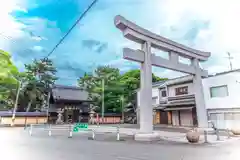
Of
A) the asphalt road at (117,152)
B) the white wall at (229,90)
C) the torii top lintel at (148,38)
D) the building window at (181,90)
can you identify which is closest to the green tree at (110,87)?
the building window at (181,90)

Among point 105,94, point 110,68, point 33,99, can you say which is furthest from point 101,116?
point 33,99

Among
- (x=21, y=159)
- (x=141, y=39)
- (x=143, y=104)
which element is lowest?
(x=21, y=159)

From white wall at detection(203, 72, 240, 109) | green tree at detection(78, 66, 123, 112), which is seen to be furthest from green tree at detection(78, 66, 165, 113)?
white wall at detection(203, 72, 240, 109)

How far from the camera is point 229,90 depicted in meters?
17.7

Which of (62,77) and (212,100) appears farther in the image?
(62,77)

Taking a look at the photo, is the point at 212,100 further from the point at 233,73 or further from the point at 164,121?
the point at 164,121

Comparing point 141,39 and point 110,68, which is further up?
point 110,68

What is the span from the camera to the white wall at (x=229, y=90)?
17047 millimetres

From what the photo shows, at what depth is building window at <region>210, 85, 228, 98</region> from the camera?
18172 millimetres

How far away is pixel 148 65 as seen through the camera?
11406 millimetres

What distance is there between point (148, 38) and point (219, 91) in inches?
472

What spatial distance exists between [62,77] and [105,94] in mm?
13178

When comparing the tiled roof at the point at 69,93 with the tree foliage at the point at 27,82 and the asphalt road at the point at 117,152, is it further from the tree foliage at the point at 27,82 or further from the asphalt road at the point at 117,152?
the asphalt road at the point at 117,152

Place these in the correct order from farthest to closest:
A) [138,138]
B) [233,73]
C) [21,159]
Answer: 1. [233,73]
2. [138,138]
3. [21,159]
